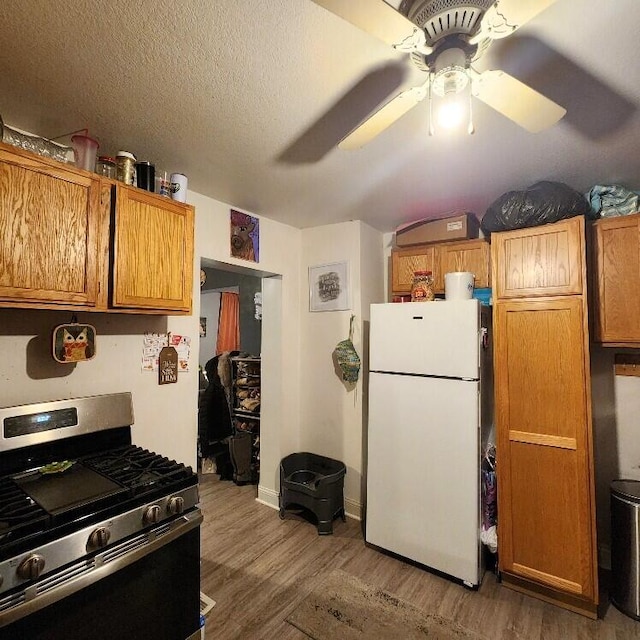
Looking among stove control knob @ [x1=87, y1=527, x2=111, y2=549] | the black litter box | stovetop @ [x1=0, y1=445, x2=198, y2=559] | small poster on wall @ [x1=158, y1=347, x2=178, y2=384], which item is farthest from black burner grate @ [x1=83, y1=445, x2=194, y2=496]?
the black litter box

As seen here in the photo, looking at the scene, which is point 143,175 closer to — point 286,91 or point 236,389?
point 286,91

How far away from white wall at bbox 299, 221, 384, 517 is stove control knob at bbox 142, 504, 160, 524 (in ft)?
5.79

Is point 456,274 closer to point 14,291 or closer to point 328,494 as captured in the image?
point 328,494

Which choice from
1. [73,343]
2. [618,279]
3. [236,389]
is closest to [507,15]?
[618,279]

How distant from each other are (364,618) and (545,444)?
1.32 meters

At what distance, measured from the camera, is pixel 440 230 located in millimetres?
2561

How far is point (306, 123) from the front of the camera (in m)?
1.54

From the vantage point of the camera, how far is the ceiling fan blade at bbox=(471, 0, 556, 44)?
0.78 metres

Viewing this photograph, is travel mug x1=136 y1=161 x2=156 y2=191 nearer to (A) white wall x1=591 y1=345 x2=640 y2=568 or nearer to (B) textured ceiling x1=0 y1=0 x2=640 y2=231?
(B) textured ceiling x1=0 y1=0 x2=640 y2=231

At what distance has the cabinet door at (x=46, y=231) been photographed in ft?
4.10

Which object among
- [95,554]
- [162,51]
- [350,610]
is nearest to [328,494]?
[350,610]

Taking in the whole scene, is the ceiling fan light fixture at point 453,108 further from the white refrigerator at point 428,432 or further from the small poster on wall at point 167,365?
the small poster on wall at point 167,365

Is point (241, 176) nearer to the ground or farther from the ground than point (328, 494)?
farther from the ground

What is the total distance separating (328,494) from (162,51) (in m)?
2.65
